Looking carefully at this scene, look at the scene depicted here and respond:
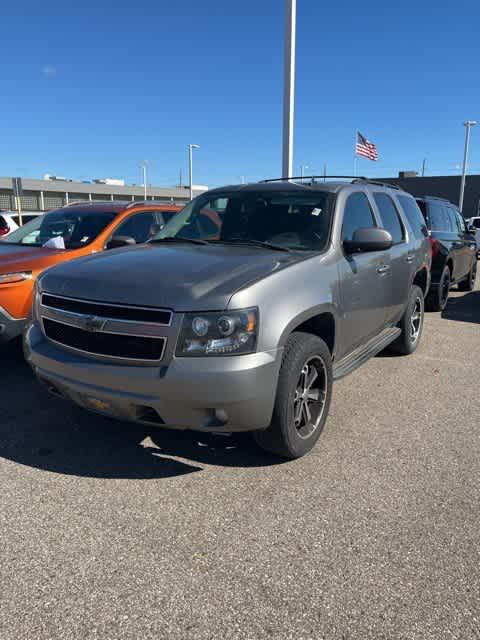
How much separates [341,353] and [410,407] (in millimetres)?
957

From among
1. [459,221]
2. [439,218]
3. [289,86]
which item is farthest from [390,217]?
[289,86]

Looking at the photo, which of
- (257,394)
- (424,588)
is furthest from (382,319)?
(424,588)

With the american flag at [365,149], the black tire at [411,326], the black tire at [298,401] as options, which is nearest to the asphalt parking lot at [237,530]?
the black tire at [298,401]

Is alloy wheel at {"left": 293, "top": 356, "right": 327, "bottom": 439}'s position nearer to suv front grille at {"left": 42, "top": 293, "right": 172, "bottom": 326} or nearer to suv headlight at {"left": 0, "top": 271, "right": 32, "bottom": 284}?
suv front grille at {"left": 42, "top": 293, "right": 172, "bottom": 326}

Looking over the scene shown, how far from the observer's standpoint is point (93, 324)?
3.05 metres

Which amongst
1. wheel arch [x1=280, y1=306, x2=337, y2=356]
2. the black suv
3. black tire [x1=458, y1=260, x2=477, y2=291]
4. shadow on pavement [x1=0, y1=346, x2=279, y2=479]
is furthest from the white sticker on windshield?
black tire [x1=458, y1=260, x2=477, y2=291]

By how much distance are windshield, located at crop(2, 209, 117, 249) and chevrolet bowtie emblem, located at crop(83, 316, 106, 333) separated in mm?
3222

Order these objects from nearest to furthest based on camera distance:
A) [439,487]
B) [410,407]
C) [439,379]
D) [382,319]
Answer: [439,487], [410,407], [382,319], [439,379]

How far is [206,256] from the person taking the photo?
3602 mm

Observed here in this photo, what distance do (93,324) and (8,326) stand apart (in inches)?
87.7

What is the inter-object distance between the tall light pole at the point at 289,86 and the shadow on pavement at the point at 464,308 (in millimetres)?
4531

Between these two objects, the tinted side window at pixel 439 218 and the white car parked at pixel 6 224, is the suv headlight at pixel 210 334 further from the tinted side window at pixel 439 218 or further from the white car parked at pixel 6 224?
the white car parked at pixel 6 224

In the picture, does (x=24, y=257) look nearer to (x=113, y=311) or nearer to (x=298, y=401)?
(x=113, y=311)

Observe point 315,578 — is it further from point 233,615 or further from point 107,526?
point 107,526
